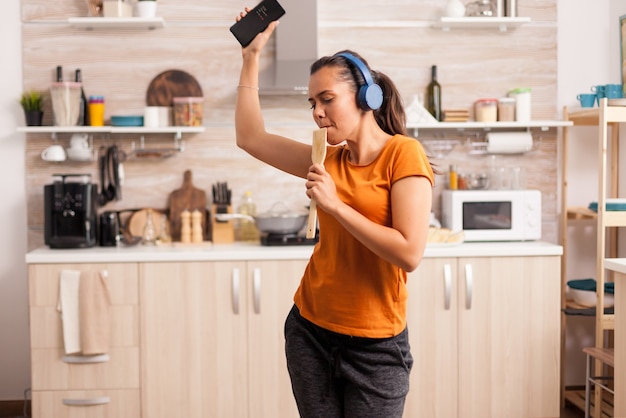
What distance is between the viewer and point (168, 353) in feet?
12.1

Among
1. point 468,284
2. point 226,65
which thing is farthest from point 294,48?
point 468,284

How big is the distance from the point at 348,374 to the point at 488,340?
2200 millimetres

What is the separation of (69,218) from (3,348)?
0.87 metres

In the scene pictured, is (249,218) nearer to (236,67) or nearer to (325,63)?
(236,67)

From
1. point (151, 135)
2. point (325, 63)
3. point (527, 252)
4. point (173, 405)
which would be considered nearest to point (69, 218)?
point (151, 135)

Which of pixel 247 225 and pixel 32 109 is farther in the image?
pixel 247 225

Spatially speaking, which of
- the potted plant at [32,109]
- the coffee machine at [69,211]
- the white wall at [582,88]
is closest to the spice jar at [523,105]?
the white wall at [582,88]

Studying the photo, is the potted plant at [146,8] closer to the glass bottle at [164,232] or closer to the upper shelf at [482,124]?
the glass bottle at [164,232]

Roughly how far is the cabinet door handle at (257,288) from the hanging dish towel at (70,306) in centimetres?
79

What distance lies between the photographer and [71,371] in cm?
367

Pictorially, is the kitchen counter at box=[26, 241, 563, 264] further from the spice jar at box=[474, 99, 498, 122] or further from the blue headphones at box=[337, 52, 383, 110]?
the blue headphones at box=[337, 52, 383, 110]

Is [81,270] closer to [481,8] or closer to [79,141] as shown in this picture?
[79,141]

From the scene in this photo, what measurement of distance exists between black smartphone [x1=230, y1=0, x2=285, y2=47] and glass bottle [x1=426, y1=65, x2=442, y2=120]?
245 centimetres

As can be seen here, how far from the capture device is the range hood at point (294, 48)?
13.2 ft
